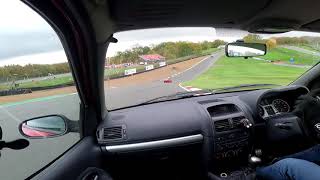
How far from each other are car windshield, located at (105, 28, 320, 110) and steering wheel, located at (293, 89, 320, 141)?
0.75 metres

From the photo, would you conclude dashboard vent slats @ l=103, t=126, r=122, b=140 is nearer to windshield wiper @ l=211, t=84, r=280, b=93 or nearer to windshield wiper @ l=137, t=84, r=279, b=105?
windshield wiper @ l=137, t=84, r=279, b=105

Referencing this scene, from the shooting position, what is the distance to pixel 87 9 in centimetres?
286

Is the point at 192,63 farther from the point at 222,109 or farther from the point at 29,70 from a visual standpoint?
the point at 29,70

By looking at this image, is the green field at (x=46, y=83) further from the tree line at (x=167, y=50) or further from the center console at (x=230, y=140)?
the center console at (x=230, y=140)

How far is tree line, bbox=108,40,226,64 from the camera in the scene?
405 centimetres

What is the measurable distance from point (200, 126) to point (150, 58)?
2.93 ft

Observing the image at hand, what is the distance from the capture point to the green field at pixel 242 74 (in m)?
4.89

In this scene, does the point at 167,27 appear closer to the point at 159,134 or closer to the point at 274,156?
the point at 159,134

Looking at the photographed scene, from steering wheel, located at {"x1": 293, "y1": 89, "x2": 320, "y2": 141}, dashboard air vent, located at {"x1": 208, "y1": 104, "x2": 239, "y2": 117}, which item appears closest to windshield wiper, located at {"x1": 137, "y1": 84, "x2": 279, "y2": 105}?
dashboard air vent, located at {"x1": 208, "y1": 104, "x2": 239, "y2": 117}

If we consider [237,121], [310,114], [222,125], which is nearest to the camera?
[310,114]

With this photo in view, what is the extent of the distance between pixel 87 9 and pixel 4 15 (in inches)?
36.1

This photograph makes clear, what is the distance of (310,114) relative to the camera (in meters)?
4.13

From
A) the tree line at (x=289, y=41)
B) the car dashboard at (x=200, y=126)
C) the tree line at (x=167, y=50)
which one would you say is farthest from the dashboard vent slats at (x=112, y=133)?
the tree line at (x=289, y=41)

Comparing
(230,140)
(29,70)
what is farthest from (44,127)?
(230,140)
